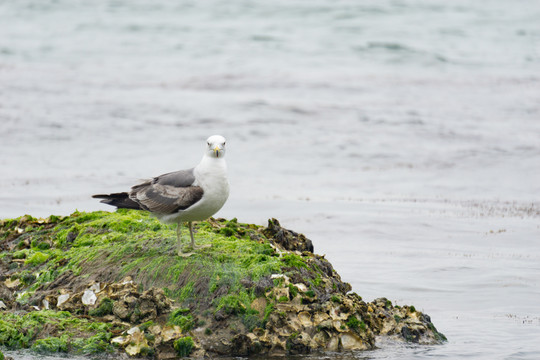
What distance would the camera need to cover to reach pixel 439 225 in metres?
11.8

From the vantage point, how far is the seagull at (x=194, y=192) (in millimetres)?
6820

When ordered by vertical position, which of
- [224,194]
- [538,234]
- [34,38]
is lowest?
[538,234]

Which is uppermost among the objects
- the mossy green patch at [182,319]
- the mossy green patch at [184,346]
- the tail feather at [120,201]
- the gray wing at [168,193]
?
the gray wing at [168,193]

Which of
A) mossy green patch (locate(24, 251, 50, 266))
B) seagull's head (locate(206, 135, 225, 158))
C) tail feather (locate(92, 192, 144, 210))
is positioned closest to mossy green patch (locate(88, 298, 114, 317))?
tail feather (locate(92, 192, 144, 210))

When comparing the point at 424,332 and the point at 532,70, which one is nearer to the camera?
the point at 424,332

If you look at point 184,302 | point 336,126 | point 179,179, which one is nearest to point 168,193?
point 179,179

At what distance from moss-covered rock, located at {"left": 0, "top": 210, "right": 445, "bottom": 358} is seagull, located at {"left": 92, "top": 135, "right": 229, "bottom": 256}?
399mm

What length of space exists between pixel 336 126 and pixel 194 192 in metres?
14.8

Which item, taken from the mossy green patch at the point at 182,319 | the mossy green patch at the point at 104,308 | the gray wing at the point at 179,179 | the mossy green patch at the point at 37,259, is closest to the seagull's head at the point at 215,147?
the gray wing at the point at 179,179

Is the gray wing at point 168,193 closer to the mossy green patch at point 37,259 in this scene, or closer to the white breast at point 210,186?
the white breast at point 210,186

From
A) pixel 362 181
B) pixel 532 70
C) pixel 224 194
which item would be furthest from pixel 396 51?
pixel 224 194

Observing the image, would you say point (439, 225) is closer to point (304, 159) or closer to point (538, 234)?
point (538, 234)

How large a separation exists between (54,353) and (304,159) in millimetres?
11968

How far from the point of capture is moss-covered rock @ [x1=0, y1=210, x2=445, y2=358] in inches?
243
